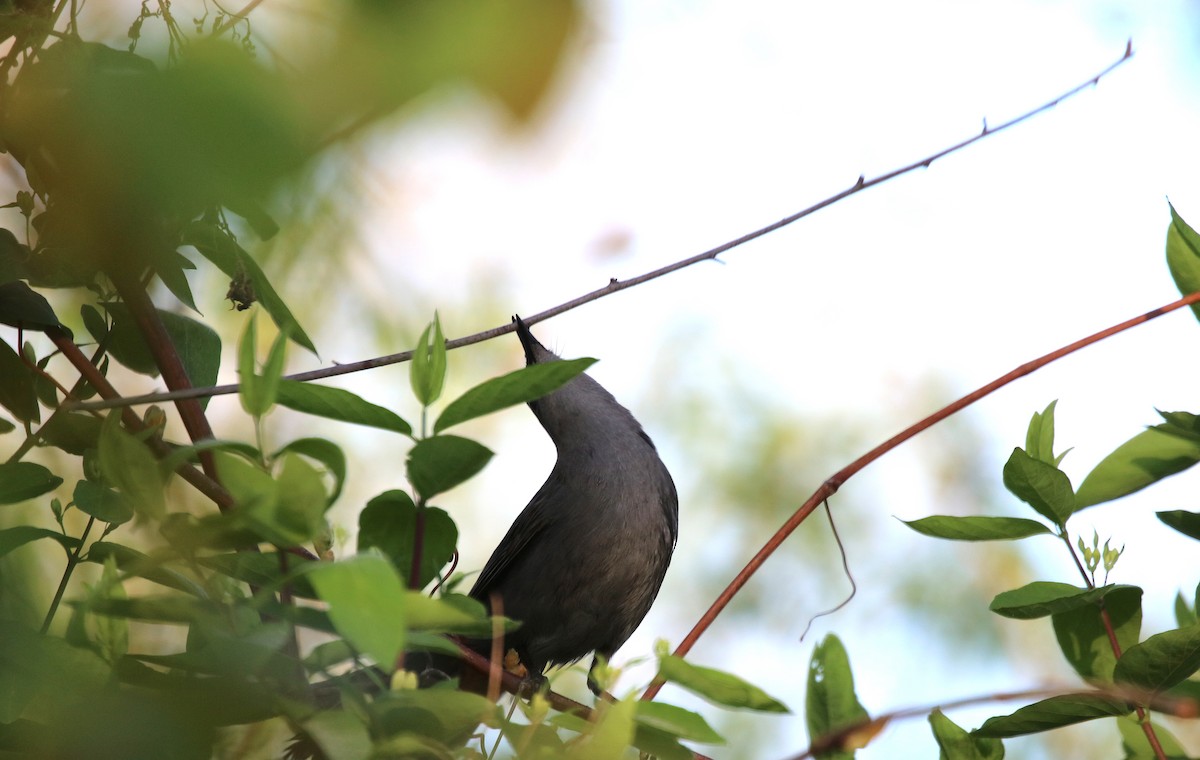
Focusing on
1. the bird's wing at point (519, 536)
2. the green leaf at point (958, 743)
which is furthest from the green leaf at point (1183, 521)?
the bird's wing at point (519, 536)

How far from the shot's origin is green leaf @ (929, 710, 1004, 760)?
155cm

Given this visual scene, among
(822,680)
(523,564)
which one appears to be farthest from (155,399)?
(523,564)

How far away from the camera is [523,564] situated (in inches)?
156

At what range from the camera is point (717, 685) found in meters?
1.04

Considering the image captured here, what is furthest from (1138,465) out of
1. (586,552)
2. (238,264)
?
(586,552)

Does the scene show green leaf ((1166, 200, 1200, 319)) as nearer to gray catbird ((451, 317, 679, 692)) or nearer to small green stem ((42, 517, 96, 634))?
small green stem ((42, 517, 96, 634))

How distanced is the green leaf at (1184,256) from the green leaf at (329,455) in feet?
4.35

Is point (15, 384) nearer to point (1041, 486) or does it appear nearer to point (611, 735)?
point (611, 735)

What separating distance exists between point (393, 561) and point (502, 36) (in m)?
0.71

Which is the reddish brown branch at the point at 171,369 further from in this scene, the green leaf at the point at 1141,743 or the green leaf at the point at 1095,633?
the green leaf at the point at 1141,743

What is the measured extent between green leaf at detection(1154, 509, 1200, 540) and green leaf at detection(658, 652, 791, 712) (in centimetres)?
99

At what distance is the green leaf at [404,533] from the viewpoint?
1.18m

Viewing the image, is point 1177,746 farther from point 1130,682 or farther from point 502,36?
point 502,36

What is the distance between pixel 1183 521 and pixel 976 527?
0.39m
